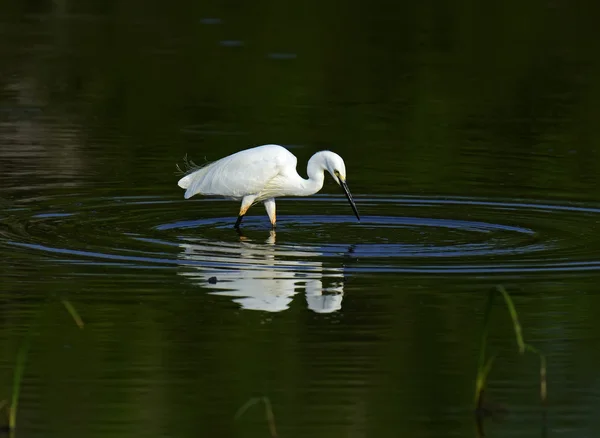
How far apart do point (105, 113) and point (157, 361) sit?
37.3ft

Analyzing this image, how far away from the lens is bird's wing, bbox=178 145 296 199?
1262cm

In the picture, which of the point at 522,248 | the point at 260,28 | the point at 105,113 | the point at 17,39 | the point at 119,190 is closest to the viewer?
the point at 522,248

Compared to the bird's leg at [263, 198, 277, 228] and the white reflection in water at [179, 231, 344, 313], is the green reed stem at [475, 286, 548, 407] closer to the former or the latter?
the white reflection in water at [179, 231, 344, 313]

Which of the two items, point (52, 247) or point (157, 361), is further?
point (52, 247)

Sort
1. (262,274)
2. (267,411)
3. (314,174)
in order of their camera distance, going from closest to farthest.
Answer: (267,411)
(262,274)
(314,174)

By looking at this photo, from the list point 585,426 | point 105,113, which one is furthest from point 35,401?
point 105,113

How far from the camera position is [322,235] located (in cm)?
1229

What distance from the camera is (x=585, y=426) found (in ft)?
23.1

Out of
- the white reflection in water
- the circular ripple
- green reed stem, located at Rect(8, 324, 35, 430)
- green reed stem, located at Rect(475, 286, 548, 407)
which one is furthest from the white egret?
green reed stem, located at Rect(8, 324, 35, 430)

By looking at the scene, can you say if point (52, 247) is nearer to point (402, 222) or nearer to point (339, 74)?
point (402, 222)

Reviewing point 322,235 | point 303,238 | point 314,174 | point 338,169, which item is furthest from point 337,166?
point 303,238

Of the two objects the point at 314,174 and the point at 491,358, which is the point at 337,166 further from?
the point at 491,358

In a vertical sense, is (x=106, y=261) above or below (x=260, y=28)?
below

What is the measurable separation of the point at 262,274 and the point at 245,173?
2.30 meters
